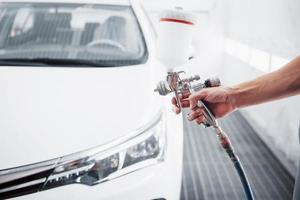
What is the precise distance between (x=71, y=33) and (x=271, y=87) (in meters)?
1.59

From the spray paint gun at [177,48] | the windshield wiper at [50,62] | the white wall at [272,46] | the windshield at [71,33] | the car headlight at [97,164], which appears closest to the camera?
the spray paint gun at [177,48]

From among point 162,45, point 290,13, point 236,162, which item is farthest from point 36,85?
point 290,13

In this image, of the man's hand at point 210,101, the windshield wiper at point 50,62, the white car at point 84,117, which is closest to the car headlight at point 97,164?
the white car at point 84,117

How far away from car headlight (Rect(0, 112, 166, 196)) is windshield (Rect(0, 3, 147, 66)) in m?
0.68

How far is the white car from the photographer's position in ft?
4.30

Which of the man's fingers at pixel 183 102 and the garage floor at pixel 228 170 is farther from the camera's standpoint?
the garage floor at pixel 228 170

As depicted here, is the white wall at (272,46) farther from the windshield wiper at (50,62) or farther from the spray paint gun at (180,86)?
the spray paint gun at (180,86)

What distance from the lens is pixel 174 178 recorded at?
153 cm

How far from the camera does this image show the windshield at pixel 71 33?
2.08 meters

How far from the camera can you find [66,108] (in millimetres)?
1561

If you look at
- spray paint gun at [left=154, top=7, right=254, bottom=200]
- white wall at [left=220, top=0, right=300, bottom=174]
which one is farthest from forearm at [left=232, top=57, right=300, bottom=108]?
white wall at [left=220, top=0, right=300, bottom=174]

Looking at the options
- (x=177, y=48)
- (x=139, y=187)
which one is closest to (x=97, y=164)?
(x=139, y=187)

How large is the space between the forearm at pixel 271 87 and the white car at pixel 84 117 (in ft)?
1.67

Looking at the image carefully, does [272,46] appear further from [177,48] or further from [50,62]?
[177,48]
